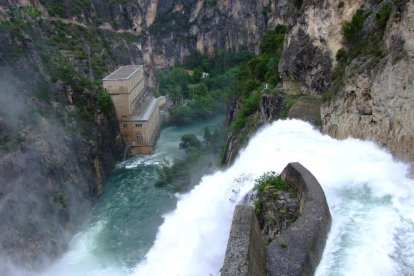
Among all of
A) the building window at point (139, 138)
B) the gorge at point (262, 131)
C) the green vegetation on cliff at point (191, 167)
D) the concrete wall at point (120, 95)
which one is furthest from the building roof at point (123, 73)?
the green vegetation on cliff at point (191, 167)

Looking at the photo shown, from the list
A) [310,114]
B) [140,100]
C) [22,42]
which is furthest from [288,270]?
[140,100]

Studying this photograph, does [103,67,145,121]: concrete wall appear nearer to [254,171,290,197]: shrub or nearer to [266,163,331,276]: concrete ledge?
[254,171,290,197]: shrub

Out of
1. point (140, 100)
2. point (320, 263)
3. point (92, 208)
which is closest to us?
point (320, 263)

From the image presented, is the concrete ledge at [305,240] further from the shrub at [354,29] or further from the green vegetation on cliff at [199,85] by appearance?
the green vegetation on cliff at [199,85]

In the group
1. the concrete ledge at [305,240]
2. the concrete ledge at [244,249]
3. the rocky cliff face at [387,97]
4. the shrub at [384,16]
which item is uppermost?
the shrub at [384,16]

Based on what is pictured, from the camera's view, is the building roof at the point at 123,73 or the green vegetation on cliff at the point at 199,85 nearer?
the building roof at the point at 123,73

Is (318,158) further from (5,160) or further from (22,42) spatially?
(22,42)

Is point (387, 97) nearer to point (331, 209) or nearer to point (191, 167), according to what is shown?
point (331, 209)
